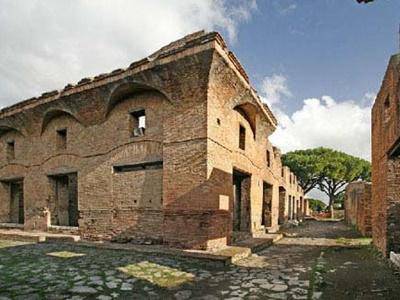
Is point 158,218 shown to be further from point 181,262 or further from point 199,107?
point 199,107

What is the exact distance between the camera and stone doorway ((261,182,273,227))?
15875 millimetres

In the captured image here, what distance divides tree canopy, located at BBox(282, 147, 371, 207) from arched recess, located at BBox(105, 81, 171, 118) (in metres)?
31.7

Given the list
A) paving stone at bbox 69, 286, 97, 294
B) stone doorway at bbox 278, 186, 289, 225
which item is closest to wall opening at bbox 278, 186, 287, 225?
stone doorway at bbox 278, 186, 289, 225

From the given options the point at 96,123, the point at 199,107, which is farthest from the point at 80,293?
the point at 96,123

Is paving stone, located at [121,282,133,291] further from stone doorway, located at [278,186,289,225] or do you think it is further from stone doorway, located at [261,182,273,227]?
stone doorway, located at [278,186,289,225]

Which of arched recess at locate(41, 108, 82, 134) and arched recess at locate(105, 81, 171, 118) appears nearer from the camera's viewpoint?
arched recess at locate(105, 81, 171, 118)

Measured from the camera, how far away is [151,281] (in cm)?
576

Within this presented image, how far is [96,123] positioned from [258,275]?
721 cm

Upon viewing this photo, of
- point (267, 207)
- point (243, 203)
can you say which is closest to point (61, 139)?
point (243, 203)

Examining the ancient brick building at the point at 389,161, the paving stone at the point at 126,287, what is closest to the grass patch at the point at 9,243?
the paving stone at the point at 126,287

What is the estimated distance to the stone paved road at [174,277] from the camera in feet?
16.7

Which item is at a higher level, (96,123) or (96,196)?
(96,123)

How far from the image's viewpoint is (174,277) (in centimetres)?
607

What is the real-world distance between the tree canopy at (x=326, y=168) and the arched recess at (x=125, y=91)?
31.7 meters
